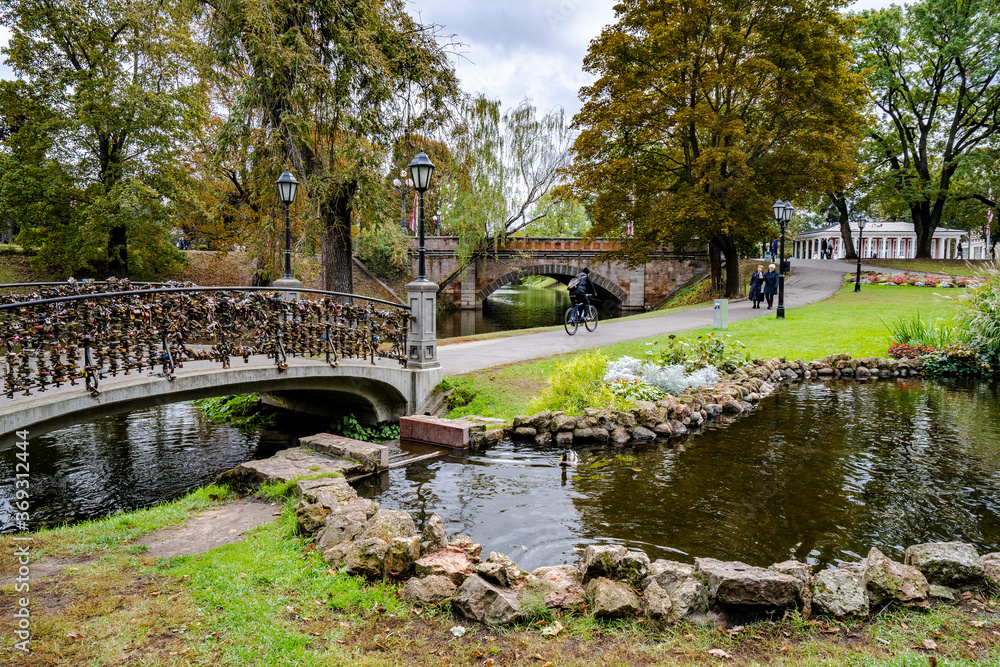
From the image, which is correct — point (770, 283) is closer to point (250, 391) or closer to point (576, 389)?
point (576, 389)

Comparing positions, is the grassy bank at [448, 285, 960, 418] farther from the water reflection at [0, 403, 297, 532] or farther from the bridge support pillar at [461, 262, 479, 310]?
the bridge support pillar at [461, 262, 479, 310]

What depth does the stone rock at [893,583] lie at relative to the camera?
3750mm

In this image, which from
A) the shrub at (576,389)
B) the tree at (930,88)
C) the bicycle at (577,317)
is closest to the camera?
the shrub at (576,389)

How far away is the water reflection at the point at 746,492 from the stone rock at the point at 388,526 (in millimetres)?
908

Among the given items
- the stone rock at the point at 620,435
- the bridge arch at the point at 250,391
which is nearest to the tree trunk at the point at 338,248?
the bridge arch at the point at 250,391

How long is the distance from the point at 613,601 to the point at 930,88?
44.6 metres

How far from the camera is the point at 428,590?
3828 millimetres

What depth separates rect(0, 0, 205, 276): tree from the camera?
22578 mm

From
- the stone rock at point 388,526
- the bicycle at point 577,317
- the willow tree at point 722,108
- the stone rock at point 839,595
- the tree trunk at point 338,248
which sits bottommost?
the stone rock at point 839,595

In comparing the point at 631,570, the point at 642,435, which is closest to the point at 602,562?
the point at 631,570

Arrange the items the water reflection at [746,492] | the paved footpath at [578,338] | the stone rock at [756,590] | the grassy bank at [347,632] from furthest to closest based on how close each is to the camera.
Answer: the paved footpath at [578,338]
the water reflection at [746,492]
the stone rock at [756,590]
the grassy bank at [347,632]

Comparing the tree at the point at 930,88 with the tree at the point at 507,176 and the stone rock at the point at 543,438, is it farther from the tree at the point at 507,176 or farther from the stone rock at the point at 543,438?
the stone rock at the point at 543,438

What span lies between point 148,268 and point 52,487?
22.2 m

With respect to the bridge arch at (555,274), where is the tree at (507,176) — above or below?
above
